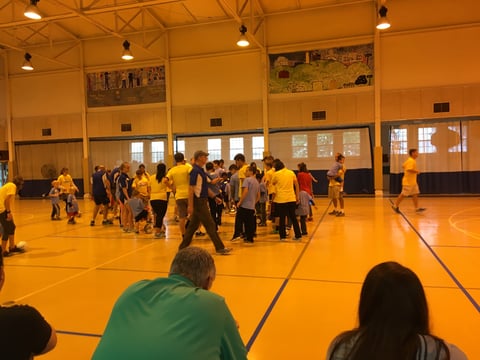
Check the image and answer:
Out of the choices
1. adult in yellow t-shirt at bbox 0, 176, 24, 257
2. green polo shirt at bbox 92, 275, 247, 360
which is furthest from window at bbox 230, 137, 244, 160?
green polo shirt at bbox 92, 275, 247, 360

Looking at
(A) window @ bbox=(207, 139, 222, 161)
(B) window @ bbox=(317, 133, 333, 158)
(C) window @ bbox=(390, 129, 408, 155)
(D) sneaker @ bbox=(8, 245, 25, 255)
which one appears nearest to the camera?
(D) sneaker @ bbox=(8, 245, 25, 255)

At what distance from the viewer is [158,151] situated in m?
18.7

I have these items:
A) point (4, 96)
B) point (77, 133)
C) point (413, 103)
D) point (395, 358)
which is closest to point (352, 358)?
point (395, 358)

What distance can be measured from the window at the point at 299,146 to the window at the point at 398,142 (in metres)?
3.47

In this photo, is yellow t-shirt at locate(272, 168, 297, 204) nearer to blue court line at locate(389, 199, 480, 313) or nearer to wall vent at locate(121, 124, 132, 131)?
blue court line at locate(389, 199, 480, 313)

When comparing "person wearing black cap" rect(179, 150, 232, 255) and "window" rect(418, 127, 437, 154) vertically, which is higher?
"window" rect(418, 127, 437, 154)

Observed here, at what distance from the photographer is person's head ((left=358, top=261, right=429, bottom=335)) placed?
132cm

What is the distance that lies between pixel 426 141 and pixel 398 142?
1024mm

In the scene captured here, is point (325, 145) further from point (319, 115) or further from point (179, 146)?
point (179, 146)

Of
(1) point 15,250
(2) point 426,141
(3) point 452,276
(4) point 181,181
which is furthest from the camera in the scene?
(2) point 426,141

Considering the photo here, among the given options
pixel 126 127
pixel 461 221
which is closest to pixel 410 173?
pixel 461 221

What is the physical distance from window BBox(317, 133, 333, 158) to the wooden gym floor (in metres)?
7.08

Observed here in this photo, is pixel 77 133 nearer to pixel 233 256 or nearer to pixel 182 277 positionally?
pixel 233 256

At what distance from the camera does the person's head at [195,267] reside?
6.21 feet
